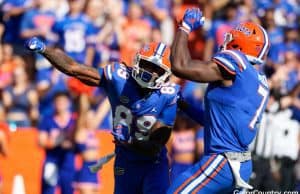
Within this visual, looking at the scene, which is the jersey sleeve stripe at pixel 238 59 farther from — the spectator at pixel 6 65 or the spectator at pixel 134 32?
the spectator at pixel 134 32

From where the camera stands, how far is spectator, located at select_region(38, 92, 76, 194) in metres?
9.11

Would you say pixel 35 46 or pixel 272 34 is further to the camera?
pixel 272 34

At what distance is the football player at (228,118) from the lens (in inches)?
221

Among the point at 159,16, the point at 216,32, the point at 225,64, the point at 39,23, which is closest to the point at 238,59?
the point at 225,64

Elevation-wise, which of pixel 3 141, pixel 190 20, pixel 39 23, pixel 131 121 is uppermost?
pixel 39 23

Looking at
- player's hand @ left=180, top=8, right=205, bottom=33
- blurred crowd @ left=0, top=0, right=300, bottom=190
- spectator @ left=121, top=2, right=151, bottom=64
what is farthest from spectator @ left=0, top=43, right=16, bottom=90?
player's hand @ left=180, top=8, right=205, bottom=33

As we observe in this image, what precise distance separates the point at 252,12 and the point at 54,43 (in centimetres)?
323

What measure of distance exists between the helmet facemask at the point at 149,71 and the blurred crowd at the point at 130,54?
2903 millimetres

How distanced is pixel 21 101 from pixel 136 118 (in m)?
4.05

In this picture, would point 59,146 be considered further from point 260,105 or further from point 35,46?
point 260,105

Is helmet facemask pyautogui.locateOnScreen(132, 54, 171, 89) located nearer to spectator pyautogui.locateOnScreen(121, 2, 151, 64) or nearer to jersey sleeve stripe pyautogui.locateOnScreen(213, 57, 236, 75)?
jersey sleeve stripe pyautogui.locateOnScreen(213, 57, 236, 75)

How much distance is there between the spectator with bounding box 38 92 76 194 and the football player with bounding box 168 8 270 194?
11.6 ft

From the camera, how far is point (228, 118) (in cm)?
569

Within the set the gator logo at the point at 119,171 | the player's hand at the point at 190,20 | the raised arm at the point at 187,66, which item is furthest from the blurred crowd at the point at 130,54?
the raised arm at the point at 187,66
